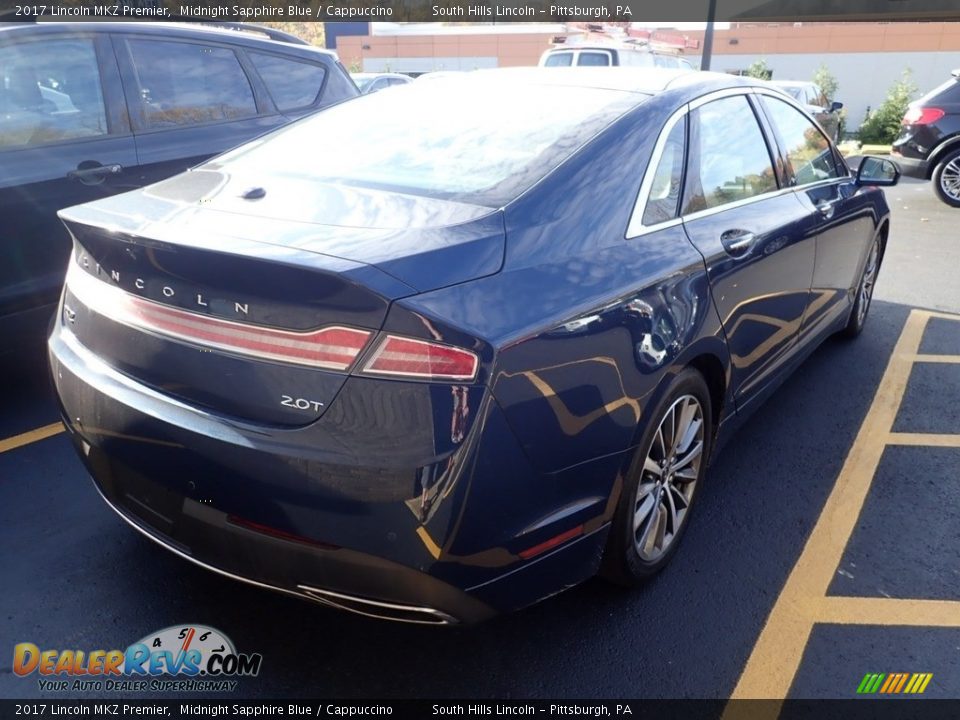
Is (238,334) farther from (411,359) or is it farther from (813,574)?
(813,574)

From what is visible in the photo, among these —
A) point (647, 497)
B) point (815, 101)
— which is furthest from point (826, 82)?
point (647, 497)

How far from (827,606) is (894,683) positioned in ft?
1.13

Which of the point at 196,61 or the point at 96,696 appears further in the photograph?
the point at 196,61

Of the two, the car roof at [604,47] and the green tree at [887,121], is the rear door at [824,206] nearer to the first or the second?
the car roof at [604,47]

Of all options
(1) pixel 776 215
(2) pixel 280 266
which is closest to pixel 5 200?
(2) pixel 280 266

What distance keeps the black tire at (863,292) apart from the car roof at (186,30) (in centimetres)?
379

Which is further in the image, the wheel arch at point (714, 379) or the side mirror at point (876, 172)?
the side mirror at point (876, 172)

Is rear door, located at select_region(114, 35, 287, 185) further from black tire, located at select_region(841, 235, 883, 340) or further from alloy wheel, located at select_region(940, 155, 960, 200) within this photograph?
alloy wheel, located at select_region(940, 155, 960, 200)

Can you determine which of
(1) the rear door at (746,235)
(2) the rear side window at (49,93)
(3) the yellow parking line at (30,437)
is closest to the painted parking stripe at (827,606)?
(1) the rear door at (746,235)

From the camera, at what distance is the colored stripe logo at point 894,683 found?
7.49 feet

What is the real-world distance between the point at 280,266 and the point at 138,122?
111 inches

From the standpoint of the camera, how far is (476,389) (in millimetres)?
1756

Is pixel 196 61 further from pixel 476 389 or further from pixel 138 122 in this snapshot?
pixel 476 389

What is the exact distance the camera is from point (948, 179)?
10203 millimetres
